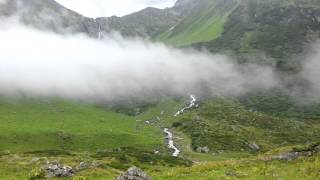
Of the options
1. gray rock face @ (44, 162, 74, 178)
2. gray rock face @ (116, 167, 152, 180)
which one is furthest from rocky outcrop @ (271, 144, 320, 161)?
gray rock face @ (44, 162, 74, 178)

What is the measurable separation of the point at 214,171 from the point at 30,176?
16088 mm

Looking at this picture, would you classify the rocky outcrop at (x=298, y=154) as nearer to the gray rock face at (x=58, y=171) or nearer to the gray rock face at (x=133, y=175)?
the gray rock face at (x=133, y=175)

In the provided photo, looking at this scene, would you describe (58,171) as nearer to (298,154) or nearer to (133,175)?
(133,175)

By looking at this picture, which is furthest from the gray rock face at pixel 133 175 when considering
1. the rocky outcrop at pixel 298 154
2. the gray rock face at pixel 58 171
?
the rocky outcrop at pixel 298 154

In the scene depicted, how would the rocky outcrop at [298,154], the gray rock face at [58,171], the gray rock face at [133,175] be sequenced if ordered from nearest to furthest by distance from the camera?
the gray rock face at [133,175] < the rocky outcrop at [298,154] < the gray rock face at [58,171]

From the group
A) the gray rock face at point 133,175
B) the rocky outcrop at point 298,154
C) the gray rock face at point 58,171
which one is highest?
the rocky outcrop at point 298,154

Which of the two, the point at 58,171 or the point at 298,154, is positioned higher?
the point at 298,154

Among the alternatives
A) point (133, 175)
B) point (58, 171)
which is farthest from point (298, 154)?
point (58, 171)

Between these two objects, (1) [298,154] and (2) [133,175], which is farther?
(1) [298,154]

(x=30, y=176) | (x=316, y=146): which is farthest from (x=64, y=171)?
(x=316, y=146)

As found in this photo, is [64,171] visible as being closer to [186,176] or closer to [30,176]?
[30,176]

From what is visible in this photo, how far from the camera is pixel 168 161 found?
168m

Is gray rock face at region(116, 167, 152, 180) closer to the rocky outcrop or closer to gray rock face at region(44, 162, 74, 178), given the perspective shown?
gray rock face at region(44, 162, 74, 178)


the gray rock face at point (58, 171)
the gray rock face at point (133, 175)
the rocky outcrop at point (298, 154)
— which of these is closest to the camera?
the gray rock face at point (133, 175)
